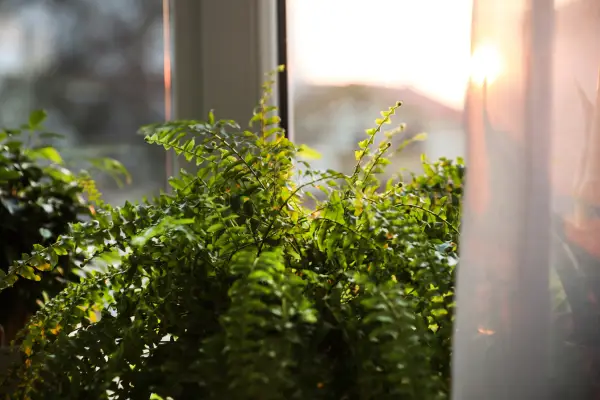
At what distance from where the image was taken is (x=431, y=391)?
0.62 metres

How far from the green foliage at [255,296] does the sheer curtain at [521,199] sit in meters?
0.04

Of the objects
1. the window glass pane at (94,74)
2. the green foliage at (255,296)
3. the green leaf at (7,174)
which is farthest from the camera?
the window glass pane at (94,74)

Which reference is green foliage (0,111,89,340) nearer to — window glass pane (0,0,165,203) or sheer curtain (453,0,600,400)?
window glass pane (0,0,165,203)

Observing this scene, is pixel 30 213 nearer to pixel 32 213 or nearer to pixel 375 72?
pixel 32 213

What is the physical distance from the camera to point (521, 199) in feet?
2.18

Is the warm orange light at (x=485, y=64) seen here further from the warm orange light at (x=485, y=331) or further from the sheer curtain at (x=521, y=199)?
the warm orange light at (x=485, y=331)

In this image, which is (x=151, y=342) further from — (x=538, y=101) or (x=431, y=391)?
(x=538, y=101)

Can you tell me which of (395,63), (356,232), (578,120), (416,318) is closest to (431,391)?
(416,318)

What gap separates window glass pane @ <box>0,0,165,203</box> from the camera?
1.48 metres

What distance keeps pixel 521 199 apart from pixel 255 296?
27 cm

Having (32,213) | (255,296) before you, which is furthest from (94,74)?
(255,296)

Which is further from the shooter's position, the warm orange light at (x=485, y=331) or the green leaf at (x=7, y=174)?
the green leaf at (x=7, y=174)

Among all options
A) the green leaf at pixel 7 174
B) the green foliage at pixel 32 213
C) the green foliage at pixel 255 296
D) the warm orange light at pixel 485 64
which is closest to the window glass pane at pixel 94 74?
the green foliage at pixel 32 213

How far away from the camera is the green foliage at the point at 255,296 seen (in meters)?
0.64
